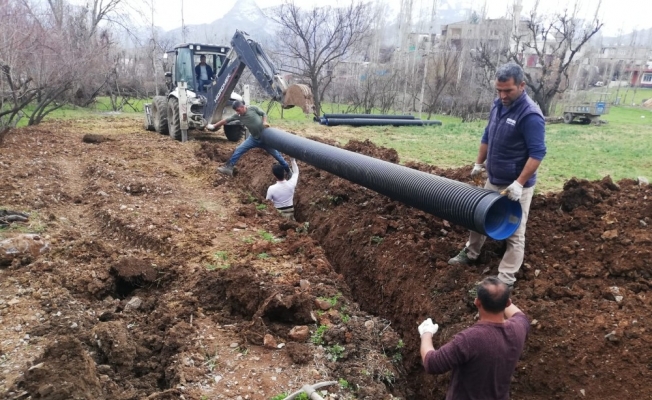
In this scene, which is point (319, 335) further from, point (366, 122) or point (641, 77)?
point (641, 77)

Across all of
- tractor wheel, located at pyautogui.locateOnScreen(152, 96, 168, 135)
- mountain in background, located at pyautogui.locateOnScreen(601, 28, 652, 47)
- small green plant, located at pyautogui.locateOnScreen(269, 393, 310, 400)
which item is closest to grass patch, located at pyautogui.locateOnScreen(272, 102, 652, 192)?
tractor wheel, located at pyautogui.locateOnScreen(152, 96, 168, 135)

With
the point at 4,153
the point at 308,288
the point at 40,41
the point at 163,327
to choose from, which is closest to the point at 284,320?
the point at 308,288

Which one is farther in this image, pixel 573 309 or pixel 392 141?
pixel 392 141

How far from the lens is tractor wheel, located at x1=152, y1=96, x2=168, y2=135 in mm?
13148

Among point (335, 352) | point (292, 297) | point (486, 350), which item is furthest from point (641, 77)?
point (486, 350)

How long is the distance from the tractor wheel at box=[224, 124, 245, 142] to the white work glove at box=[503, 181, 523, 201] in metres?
10.4

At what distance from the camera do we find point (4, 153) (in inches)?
349

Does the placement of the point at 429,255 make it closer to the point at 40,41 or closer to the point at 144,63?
the point at 40,41

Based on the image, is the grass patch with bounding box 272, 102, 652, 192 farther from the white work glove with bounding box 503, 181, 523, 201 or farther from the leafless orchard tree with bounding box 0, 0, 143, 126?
the leafless orchard tree with bounding box 0, 0, 143, 126

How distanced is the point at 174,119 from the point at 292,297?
9.68m

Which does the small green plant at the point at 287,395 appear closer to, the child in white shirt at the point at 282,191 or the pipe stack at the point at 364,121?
the child in white shirt at the point at 282,191

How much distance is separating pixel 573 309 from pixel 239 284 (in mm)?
2957

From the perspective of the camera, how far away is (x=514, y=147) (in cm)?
381

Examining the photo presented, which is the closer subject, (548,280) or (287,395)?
(287,395)
